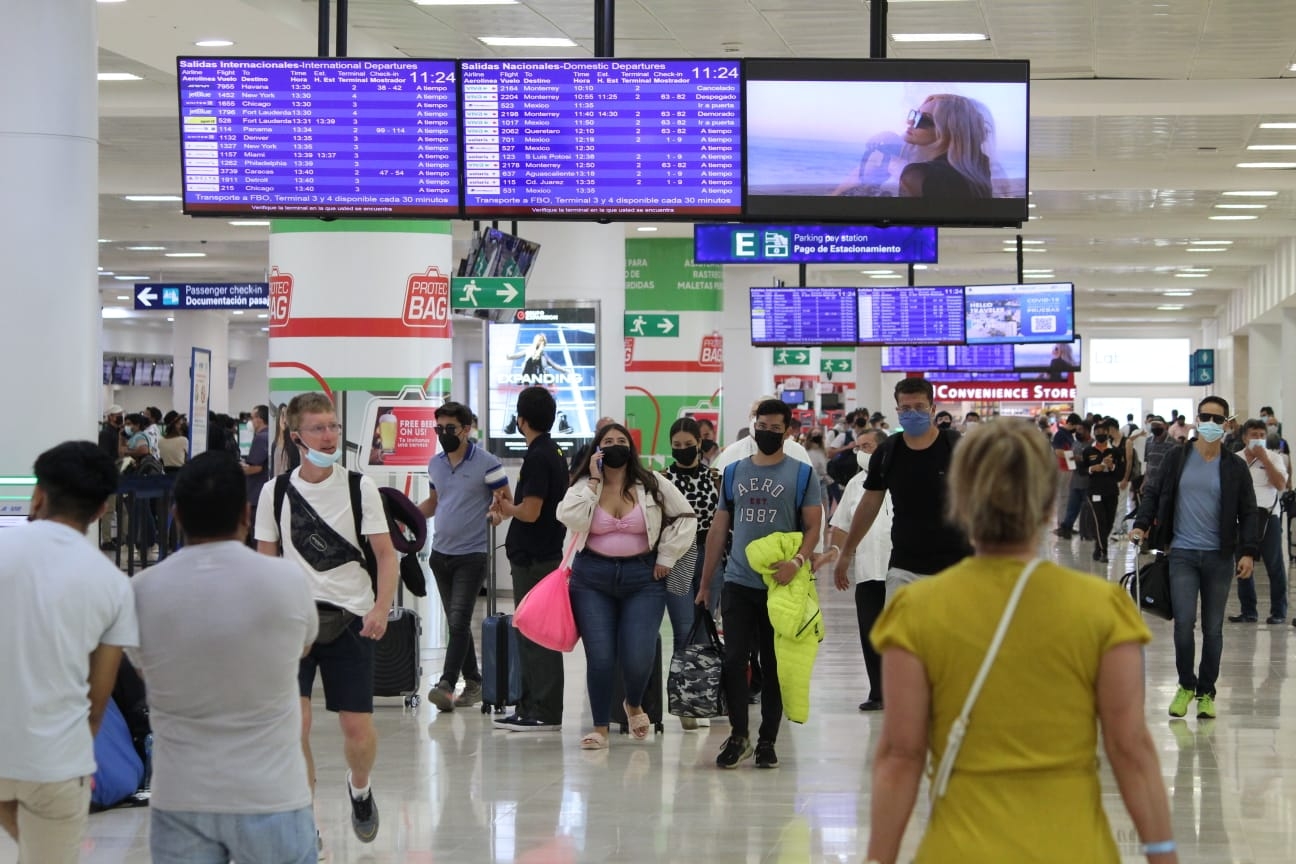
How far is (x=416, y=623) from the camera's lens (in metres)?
9.41

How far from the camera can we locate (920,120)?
8.30m

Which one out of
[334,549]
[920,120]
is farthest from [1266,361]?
[334,549]

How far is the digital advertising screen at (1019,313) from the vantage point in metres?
20.4

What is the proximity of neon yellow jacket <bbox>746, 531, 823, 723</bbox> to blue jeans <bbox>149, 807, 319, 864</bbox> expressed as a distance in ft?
14.1

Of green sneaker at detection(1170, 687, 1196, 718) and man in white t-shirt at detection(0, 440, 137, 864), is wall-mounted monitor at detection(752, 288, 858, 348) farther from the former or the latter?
man in white t-shirt at detection(0, 440, 137, 864)

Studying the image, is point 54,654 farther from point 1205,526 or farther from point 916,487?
point 1205,526

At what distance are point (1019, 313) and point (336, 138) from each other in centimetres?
1383

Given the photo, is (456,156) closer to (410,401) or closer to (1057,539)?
(410,401)

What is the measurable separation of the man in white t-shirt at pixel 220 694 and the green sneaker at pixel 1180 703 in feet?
22.2

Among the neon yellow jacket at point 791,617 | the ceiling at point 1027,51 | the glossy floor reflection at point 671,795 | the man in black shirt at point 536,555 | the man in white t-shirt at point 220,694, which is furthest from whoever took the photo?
the ceiling at point 1027,51

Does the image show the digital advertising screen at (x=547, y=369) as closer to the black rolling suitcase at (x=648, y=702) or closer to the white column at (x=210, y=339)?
the black rolling suitcase at (x=648, y=702)

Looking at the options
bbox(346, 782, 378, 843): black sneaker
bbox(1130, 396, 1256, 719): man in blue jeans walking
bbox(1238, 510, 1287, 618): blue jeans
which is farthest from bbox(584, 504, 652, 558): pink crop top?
bbox(1238, 510, 1287, 618): blue jeans

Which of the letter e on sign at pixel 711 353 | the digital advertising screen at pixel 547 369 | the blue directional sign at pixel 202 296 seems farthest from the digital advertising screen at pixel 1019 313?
the blue directional sign at pixel 202 296

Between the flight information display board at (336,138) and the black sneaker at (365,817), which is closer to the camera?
the black sneaker at (365,817)
